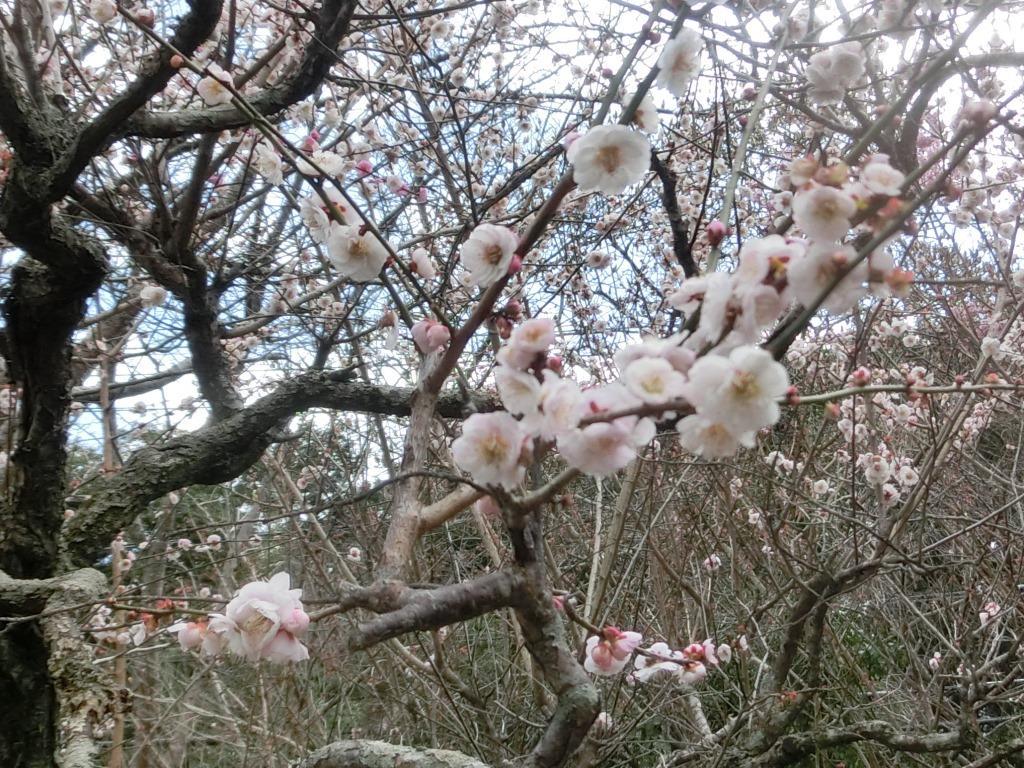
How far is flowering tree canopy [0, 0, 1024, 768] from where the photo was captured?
0.84 metres

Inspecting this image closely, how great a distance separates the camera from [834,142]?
319cm

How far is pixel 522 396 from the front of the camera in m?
0.68

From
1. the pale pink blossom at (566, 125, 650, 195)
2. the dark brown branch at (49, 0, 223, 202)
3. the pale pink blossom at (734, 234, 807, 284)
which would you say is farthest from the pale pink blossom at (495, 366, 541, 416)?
the dark brown branch at (49, 0, 223, 202)

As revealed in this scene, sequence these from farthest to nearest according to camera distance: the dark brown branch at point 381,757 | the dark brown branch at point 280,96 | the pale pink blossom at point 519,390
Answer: the dark brown branch at point 280,96 → the dark brown branch at point 381,757 → the pale pink blossom at point 519,390

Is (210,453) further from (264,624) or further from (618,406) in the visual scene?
(618,406)

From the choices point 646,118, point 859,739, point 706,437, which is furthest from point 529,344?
point 859,739

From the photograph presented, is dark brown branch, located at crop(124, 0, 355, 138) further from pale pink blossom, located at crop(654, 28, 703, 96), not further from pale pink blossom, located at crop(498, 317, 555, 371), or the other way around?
pale pink blossom, located at crop(498, 317, 555, 371)

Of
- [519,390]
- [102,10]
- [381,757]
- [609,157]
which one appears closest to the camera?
[519,390]

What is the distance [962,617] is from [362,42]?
418cm

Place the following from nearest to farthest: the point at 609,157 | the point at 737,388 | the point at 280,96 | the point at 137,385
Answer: the point at 737,388 < the point at 609,157 < the point at 280,96 < the point at 137,385

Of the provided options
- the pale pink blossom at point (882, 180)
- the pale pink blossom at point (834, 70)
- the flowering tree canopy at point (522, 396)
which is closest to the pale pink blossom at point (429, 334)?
the flowering tree canopy at point (522, 396)

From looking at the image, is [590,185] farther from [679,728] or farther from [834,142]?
[679,728]

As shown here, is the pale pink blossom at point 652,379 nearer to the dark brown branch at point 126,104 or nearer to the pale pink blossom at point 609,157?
the pale pink blossom at point 609,157

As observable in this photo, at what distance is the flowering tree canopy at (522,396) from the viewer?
838 millimetres
